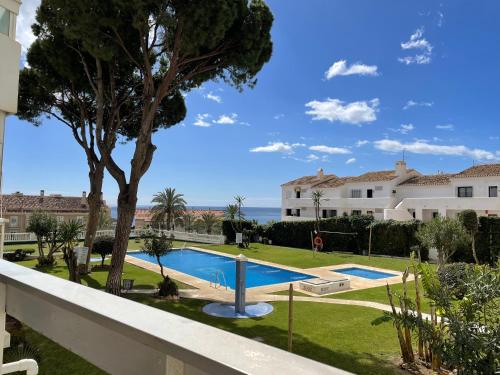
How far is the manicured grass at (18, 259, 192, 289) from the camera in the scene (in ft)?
54.3

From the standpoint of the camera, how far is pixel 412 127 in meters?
49.8

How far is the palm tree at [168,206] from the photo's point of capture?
49625 millimetres

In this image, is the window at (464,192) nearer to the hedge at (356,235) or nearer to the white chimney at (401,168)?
the white chimney at (401,168)

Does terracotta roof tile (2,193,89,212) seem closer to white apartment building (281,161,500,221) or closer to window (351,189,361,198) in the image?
white apartment building (281,161,500,221)

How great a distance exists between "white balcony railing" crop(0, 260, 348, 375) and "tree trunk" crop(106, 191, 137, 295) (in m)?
12.3

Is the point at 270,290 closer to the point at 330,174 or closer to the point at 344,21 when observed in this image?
the point at 344,21

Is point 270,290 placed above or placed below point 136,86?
below

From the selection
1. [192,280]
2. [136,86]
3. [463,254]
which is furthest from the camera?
[463,254]

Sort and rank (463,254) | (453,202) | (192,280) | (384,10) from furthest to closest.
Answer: (453,202), (463,254), (384,10), (192,280)

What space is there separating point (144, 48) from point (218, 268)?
14844mm

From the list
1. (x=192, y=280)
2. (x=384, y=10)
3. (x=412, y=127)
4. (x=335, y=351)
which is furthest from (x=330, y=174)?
(x=335, y=351)

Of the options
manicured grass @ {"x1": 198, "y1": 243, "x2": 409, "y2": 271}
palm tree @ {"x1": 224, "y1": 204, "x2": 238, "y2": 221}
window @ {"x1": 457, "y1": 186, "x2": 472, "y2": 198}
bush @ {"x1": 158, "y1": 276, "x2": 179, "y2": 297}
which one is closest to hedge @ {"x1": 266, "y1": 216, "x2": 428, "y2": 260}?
manicured grass @ {"x1": 198, "y1": 243, "x2": 409, "y2": 271}

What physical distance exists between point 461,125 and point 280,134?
71.0 feet

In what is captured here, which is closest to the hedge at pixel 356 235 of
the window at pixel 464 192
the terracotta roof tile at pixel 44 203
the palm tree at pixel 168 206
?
the window at pixel 464 192
